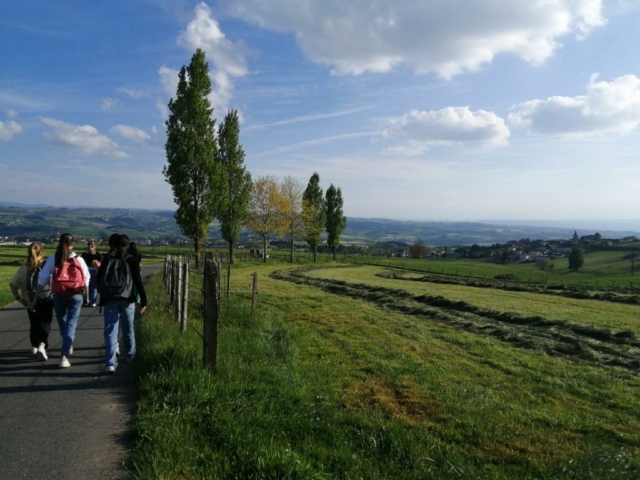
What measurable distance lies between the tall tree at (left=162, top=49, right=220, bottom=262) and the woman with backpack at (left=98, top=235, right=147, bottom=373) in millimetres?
27396

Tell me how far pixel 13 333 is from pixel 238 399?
7558 millimetres

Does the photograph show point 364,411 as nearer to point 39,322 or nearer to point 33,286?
point 39,322

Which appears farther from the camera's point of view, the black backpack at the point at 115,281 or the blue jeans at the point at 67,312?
the blue jeans at the point at 67,312

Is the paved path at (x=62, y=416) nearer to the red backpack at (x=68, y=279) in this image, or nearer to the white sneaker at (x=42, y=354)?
the white sneaker at (x=42, y=354)

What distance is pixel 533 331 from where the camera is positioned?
727 inches

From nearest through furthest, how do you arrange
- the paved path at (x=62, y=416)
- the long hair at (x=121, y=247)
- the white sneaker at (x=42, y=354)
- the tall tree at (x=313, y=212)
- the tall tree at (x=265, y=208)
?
the paved path at (x=62, y=416) → the long hair at (x=121, y=247) → the white sneaker at (x=42, y=354) → the tall tree at (x=265, y=208) → the tall tree at (x=313, y=212)

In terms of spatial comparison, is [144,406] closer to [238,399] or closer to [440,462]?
[238,399]

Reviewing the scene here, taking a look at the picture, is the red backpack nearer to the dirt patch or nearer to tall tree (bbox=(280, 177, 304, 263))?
the dirt patch

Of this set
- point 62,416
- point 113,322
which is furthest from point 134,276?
point 62,416

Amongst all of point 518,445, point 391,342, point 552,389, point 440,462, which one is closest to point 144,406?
point 440,462

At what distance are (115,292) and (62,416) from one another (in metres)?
2.25

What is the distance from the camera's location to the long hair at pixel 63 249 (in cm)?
753

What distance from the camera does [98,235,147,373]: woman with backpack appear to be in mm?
7195

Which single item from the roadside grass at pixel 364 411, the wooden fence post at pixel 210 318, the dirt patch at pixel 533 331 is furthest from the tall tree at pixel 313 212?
the wooden fence post at pixel 210 318
